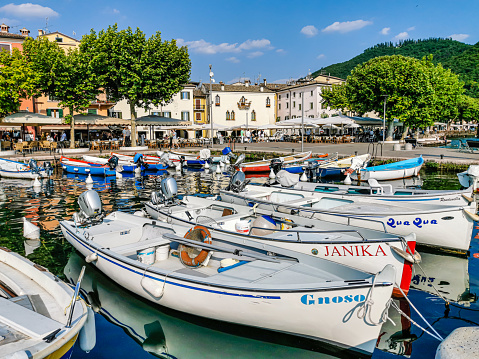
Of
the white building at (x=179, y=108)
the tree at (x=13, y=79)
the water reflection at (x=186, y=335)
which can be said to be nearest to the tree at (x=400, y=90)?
the white building at (x=179, y=108)

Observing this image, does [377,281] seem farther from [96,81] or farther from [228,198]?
[96,81]

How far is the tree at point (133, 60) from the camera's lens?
36438 mm

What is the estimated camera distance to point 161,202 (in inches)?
496

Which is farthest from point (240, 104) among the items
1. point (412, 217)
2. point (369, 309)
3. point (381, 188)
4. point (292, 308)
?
point (369, 309)

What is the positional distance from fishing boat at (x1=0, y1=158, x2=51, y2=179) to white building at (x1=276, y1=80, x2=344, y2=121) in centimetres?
4621

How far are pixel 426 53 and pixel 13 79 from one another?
151098mm

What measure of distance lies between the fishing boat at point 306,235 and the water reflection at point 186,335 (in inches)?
83.6

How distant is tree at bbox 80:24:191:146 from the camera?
120 ft

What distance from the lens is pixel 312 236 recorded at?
9.43 m

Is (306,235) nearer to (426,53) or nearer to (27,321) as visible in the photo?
(27,321)

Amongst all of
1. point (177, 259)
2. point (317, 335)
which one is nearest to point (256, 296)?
point (317, 335)

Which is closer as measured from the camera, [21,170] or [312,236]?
[312,236]

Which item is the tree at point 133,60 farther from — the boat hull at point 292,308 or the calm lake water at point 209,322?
the boat hull at point 292,308

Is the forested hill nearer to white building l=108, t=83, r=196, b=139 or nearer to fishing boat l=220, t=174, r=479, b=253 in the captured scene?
white building l=108, t=83, r=196, b=139
